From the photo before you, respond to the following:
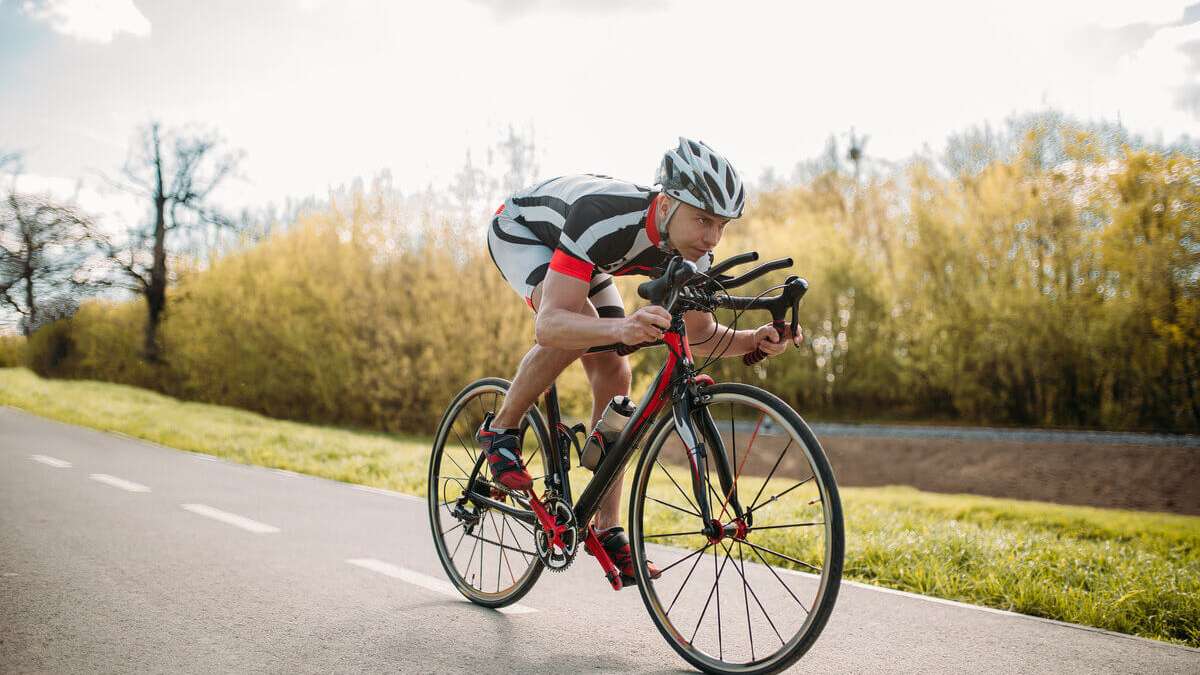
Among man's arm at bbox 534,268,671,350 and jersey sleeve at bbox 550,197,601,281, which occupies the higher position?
jersey sleeve at bbox 550,197,601,281

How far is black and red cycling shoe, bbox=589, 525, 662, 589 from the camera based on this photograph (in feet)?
12.0

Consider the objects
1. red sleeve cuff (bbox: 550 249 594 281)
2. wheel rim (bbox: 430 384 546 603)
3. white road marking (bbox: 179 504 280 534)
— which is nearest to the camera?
red sleeve cuff (bbox: 550 249 594 281)

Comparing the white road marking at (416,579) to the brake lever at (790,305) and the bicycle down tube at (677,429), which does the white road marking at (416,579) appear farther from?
the brake lever at (790,305)

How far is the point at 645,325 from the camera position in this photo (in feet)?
10.2

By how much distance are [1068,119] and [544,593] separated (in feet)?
80.9

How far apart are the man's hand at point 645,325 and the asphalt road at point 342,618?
117 centimetres

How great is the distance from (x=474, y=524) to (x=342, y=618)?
0.75m

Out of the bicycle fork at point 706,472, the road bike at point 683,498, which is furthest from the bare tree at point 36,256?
the bicycle fork at point 706,472

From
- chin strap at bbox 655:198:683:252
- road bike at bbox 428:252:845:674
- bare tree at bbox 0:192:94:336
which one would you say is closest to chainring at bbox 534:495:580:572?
road bike at bbox 428:252:845:674

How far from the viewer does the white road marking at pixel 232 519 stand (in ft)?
20.3

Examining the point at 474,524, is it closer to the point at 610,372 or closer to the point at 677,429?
the point at 610,372

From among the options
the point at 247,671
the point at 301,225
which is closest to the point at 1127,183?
the point at 301,225

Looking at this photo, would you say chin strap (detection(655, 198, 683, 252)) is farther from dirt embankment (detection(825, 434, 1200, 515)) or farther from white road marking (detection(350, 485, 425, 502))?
dirt embankment (detection(825, 434, 1200, 515))

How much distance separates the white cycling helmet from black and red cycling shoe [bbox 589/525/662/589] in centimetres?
130
